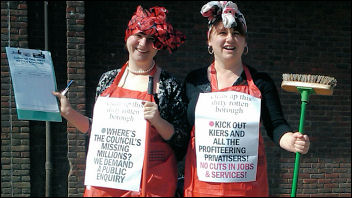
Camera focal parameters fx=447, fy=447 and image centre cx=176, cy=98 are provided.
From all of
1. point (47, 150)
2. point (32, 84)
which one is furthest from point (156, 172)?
point (47, 150)

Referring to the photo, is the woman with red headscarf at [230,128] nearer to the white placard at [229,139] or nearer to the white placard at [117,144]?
the white placard at [229,139]

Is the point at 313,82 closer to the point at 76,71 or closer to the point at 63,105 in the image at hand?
the point at 63,105

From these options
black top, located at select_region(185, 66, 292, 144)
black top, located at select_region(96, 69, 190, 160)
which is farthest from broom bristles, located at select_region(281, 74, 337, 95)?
black top, located at select_region(96, 69, 190, 160)

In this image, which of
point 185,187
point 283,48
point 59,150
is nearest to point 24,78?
point 185,187

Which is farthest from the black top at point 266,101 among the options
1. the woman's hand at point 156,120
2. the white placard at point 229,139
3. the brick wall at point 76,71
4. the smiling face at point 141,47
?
the brick wall at point 76,71

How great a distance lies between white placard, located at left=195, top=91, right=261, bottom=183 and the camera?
2736 millimetres

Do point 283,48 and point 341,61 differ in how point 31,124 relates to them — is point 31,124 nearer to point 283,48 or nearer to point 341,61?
point 283,48

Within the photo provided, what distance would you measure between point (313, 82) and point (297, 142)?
0.42m

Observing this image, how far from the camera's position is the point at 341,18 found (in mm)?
6148

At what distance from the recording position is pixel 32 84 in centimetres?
276

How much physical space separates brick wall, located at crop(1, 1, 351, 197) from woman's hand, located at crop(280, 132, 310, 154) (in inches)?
125

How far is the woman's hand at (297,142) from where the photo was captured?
271cm

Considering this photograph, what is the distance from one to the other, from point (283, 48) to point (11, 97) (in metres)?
3.58

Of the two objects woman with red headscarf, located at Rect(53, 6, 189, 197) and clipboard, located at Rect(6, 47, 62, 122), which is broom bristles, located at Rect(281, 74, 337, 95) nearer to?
woman with red headscarf, located at Rect(53, 6, 189, 197)
